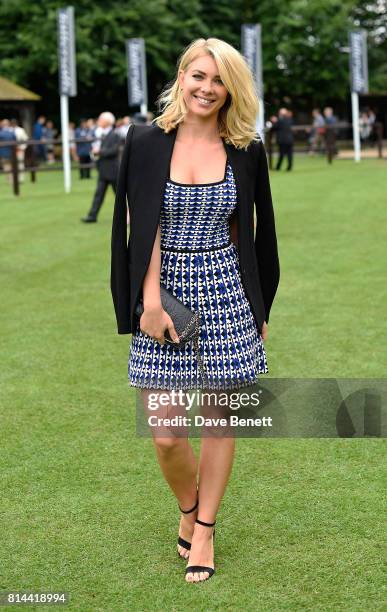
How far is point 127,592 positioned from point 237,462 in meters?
1.51

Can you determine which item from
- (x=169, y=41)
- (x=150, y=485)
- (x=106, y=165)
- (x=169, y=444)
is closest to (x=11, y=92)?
(x=169, y=41)

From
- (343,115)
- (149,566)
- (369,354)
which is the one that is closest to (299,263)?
(369,354)

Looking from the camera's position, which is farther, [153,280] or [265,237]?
[265,237]

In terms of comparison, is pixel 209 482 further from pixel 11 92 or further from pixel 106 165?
pixel 11 92

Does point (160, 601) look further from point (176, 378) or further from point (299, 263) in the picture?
point (299, 263)

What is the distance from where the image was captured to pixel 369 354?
7301mm

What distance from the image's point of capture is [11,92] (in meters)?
42.7

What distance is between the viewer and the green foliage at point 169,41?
46.2 metres

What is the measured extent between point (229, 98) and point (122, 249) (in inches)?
25.5

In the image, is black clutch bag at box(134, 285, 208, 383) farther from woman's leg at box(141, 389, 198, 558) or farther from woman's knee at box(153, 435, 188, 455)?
woman's knee at box(153, 435, 188, 455)

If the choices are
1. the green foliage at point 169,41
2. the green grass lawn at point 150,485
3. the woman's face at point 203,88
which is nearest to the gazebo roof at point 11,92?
the green foliage at point 169,41

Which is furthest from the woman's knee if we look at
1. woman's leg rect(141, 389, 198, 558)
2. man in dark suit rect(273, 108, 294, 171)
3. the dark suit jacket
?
man in dark suit rect(273, 108, 294, 171)

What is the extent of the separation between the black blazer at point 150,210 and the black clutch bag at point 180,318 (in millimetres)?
98

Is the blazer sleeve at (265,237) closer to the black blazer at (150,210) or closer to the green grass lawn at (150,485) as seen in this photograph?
the black blazer at (150,210)
